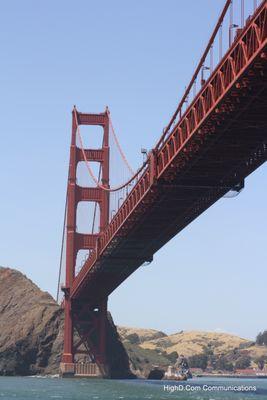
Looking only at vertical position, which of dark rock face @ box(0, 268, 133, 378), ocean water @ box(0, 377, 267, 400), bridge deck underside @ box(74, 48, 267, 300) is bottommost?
ocean water @ box(0, 377, 267, 400)

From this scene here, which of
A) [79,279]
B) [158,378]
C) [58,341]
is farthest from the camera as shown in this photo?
[158,378]

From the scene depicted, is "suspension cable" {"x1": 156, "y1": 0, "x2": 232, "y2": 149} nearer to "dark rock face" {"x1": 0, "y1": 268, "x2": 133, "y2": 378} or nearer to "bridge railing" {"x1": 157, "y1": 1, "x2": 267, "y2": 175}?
"bridge railing" {"x1": 157, "y1": 1, "x2": 267, "y2": 175}

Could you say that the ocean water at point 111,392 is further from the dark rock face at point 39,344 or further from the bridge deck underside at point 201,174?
the dark rock face at point 39,344

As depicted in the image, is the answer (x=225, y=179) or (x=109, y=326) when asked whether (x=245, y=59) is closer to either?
(x=225, y=179)

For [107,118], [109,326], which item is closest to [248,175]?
[107,118]

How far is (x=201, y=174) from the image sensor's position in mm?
50375

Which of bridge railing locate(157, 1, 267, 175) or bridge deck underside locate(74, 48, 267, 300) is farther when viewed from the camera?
bridge deck underside locate(74, 48, 267, 300)

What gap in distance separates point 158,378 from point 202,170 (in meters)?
70.7

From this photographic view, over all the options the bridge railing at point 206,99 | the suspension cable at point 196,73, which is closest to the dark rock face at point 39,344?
the bridge railing at point 206,99

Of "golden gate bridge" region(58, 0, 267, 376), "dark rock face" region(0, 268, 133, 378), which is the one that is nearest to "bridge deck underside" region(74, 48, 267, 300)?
"golden gate bridge" region(58, 0, 267, 376)

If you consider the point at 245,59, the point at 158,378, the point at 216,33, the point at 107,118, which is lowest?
the point at 158,378

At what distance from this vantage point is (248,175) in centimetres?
5062

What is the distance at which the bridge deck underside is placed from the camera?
36.6m

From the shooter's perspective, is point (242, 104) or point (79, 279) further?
point (79, 279)
